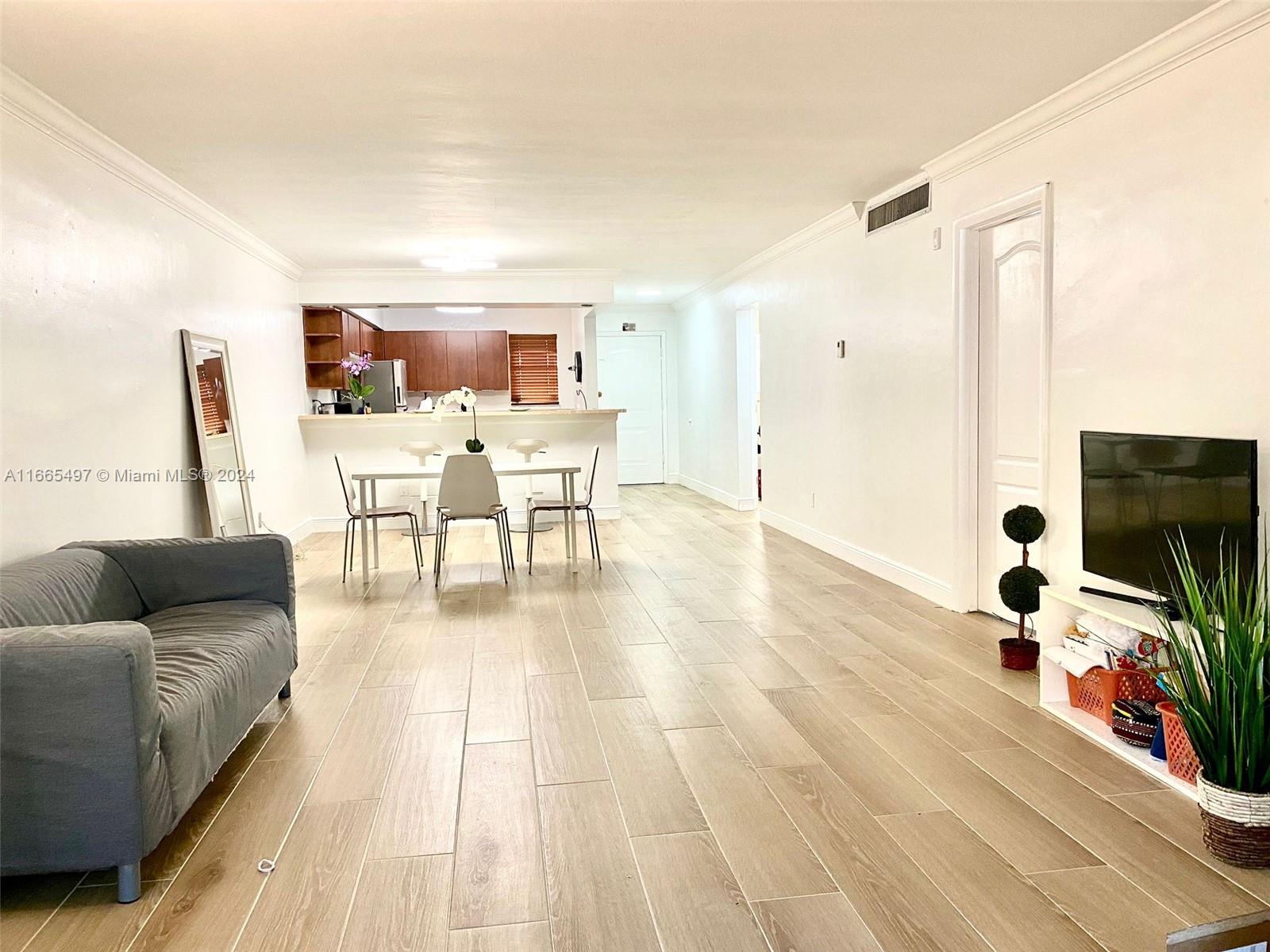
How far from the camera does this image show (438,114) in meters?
3.82

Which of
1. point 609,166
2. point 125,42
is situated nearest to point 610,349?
point 609,166

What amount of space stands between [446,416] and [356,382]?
105 cm

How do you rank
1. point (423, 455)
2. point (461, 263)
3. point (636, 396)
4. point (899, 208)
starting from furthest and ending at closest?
point (636, 396)
point (461, 263)
point (423, 455)
point (899, 208)

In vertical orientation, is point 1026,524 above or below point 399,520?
above

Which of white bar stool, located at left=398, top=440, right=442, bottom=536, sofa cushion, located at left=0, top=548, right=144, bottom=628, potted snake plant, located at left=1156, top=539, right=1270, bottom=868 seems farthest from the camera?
white bar stool, located at left=398, top=440, right=442, bottom=536

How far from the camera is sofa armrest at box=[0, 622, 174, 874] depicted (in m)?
2.16

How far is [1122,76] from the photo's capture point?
135 inches

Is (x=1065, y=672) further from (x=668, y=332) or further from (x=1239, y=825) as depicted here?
(x=668, y=332)

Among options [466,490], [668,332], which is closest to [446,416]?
[466,490]

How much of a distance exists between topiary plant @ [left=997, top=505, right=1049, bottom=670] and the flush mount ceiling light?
5.26m

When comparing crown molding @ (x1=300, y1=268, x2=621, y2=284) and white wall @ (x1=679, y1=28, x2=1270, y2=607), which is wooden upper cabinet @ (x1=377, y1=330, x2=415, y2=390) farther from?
white wall @ (x1=679, y1=28, x2=1270, y2=607)

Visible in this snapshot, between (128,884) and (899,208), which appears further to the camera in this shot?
(899,208)

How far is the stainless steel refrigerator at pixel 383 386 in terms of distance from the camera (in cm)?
931

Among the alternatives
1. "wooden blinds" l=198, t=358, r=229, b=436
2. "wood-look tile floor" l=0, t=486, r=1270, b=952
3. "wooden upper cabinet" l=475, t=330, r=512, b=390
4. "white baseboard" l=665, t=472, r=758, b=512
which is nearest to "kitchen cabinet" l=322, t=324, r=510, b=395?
"wooden upper cabinet" l=475, t=330, r=512, b=390
